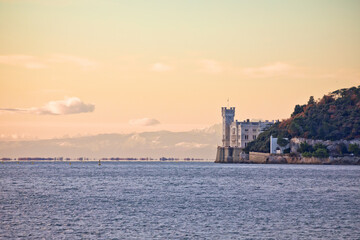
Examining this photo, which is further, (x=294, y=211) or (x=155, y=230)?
(x=294, y=211)

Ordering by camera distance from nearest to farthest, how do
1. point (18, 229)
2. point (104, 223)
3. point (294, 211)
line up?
point (18, 229) < point (104, 223) < point (294, 211)

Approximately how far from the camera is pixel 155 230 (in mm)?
56562

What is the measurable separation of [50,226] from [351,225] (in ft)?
89.8

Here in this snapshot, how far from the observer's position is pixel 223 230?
5666 centimetres

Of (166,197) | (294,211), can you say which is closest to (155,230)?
(294,211)

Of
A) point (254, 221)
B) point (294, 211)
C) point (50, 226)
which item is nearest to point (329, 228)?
point (254, 221)

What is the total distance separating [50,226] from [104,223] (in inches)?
203

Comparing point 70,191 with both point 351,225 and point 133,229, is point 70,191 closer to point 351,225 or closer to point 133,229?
point 133,229

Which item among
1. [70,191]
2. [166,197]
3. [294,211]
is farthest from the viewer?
[70,191]

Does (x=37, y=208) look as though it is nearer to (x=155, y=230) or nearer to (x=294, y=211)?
(x=155, y=230)

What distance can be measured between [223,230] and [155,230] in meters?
5.91

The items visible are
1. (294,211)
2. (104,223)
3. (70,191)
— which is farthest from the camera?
(70,191)

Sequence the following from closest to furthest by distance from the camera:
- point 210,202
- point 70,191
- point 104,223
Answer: point 104,223 < point 210,202 < point 70,191

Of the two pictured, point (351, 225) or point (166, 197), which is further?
point (166, 197)
